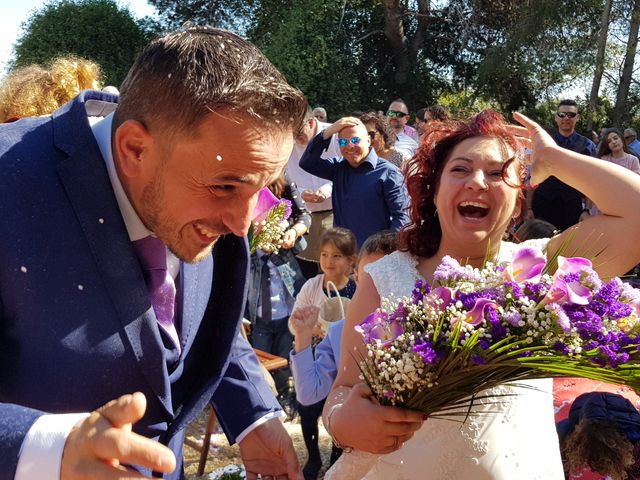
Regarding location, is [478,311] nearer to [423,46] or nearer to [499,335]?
[499,335]

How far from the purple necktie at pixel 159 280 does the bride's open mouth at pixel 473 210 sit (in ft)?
3.41

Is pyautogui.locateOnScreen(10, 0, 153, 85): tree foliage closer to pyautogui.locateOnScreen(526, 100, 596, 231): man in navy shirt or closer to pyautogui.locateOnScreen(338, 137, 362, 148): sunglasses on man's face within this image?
pyautogui.locateOnScreen(526, 100, 596, 231): man in navy shirt

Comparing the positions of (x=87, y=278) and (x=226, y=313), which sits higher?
(x=87, y=278)

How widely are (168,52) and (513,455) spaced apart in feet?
5.15

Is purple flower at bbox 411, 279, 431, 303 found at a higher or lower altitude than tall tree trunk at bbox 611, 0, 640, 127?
lower

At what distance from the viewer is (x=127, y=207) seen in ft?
5.99

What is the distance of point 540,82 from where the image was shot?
57.2 ft

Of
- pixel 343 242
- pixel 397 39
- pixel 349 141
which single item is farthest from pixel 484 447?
pixel 397 39

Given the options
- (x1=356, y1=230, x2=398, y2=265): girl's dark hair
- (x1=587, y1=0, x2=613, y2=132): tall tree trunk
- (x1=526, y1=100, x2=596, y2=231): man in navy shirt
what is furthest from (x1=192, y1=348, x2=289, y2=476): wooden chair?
(x1=587, y1=0, x2=613, y2=132): tall tree trunk

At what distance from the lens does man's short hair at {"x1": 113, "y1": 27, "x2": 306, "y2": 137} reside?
1731 millimetres

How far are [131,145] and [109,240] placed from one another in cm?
23

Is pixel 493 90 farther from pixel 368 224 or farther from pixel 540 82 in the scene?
pixel 368 224

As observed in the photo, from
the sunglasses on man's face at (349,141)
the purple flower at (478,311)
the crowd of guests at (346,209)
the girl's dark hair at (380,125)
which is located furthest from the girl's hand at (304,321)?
the girl's dark hair at (380,125)

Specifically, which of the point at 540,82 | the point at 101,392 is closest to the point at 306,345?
the point at 101,392
